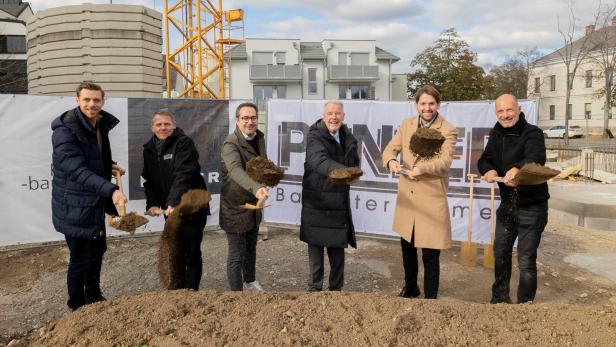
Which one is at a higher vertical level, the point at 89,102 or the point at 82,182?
the point at 89,102

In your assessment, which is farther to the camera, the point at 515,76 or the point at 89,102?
the point at 515,76

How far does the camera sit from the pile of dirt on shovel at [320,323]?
6.53 ft

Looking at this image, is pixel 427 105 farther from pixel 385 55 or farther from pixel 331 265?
pixel 385 55

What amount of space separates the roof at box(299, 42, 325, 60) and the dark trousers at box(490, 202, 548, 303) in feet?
135

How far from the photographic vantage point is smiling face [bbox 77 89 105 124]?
9.94 feet

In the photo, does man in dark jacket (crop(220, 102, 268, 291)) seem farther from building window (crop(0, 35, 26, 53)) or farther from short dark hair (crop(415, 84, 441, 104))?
building window (crop(0, 35, 26, 53))

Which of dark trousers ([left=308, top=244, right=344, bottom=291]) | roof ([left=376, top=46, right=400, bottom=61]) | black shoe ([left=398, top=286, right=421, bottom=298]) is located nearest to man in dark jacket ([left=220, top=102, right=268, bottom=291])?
dark trousers ([left=308, top=244, right=344, bottom=291])

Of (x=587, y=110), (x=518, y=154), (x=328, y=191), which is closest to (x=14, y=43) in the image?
(x=328, y=191)

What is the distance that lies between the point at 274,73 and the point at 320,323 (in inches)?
1629

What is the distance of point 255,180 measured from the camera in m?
3.32

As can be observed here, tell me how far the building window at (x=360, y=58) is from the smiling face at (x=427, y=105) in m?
41.9

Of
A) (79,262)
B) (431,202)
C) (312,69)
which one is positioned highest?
(312,69)

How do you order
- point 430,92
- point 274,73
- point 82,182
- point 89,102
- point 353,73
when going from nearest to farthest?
1. point 82,182
2. point 89,102
3. point 430,92
4. point 274,73
5. point 353,73

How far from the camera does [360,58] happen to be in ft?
145
